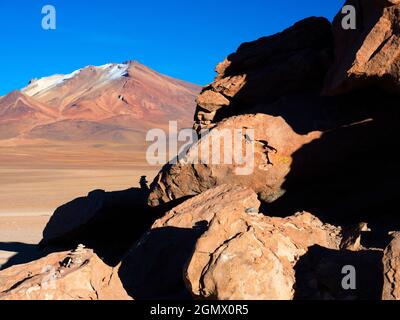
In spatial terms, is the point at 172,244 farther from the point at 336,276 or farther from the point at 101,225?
the point at 101,225

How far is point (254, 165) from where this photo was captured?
750 centimetres

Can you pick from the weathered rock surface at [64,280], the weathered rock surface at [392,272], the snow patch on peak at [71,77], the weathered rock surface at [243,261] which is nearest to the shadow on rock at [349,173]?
the weathered rock surface at [243,261]

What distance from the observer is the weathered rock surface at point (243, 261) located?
13.8 ft

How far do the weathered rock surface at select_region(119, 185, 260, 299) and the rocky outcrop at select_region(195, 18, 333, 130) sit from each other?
260 cm

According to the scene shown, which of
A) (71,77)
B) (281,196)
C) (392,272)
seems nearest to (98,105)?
(71,77)

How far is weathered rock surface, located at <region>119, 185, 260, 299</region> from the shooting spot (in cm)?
556

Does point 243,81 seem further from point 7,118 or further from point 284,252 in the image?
point 7,118

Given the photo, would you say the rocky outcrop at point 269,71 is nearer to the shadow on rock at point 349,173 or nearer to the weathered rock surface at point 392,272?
the shadow on rock at point 349,173

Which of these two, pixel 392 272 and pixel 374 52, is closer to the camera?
pixel 392 272

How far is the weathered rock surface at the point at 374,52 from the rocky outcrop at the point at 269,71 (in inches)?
62.5

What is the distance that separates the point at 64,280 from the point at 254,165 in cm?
364

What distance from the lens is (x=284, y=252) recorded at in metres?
4.71

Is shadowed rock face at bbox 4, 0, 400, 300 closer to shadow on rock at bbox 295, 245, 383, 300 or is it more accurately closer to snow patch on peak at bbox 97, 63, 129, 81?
shadow on rock at bbox 295, 245, 383, 300

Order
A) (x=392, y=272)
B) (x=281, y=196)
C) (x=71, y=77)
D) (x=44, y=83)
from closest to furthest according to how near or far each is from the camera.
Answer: (x=392, y=272)
(x=281, y=196)
(x=71, y=77)
(x=44, y=83)
